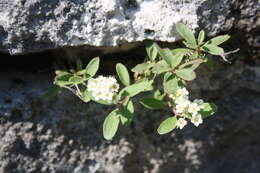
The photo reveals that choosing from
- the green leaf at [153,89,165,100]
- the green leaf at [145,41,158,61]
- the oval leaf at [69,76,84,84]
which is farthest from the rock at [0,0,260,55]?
the green leaf at [153,89,165,100]

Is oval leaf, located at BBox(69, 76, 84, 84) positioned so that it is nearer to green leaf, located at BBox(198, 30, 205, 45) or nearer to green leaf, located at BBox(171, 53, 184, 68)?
green leaf, located at BBox(171, 53, 184, 68)

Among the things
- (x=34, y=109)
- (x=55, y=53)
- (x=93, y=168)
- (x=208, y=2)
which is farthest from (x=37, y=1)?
(x=93, y=168)

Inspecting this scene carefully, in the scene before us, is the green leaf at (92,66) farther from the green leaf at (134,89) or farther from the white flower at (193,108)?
the white flower at (193,108)

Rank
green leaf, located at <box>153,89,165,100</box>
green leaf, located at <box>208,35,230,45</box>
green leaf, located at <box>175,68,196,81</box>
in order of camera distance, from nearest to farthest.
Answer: green leaf, located at <box>175,68,196,81</box> → green leaf, located at <box>208,35,230,45</box> → green leaf, located at <box>153,89,165,100</box>

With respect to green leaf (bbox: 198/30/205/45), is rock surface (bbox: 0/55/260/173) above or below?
below

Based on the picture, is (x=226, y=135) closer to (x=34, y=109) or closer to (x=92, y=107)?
(x=92, y=107)

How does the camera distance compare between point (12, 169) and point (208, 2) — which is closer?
point (208, 2)

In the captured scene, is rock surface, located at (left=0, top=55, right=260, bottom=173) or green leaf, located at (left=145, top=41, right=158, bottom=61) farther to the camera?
rock surface, located at (left=0, top=55, right=260, bottom=173)

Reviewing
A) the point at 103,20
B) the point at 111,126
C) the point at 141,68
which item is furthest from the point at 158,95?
the point at 103,20

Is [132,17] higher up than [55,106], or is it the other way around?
[132,17]
